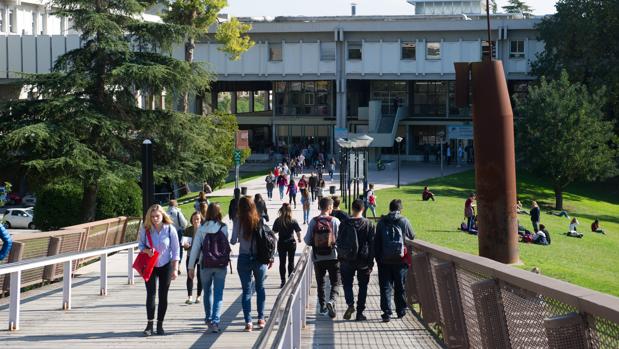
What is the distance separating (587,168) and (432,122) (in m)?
24.1

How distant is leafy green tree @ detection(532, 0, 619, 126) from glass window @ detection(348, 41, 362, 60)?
1393 centimetres

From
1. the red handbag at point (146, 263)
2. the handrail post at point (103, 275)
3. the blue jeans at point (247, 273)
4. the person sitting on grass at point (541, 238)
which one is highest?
the red handbag at point (146, 263)

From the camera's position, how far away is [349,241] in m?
13.3

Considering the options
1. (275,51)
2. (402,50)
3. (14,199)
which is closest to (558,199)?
(402,50)

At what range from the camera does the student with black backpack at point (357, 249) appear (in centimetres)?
1328

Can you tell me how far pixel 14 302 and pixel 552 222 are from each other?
37905mm

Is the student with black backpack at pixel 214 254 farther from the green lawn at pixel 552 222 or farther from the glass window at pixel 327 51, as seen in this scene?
the glass window at pixel 327 51

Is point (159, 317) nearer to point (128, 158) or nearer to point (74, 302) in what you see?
point (74, 302)

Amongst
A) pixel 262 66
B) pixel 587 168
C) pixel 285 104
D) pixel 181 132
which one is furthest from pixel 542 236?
pixel 285 104

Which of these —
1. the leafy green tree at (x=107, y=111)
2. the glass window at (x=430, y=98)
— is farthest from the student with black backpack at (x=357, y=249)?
the glass window at (x=430, y=98)

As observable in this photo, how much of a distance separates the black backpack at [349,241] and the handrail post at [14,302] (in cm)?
415

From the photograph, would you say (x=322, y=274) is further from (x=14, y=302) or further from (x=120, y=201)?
(x=120, y=201)

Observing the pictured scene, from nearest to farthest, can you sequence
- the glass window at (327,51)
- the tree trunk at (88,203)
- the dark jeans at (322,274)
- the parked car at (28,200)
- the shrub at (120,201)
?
the dark jeans at (322,274) → the tree trunk at (88,203) → the shrub at (120,201) → the parked car at (28,200) → the glass window at (327,51)

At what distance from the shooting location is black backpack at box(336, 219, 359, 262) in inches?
522
